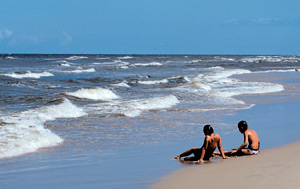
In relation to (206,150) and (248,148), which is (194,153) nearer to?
(206,150)

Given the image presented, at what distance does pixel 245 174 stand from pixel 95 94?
1617 centimetres

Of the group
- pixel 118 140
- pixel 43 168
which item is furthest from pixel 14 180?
pixel 118 140

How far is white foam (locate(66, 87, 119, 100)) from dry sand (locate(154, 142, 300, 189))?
14202mm

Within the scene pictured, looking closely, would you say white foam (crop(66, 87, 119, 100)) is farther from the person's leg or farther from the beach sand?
the person's leg

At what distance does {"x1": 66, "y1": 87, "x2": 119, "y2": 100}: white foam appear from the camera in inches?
817

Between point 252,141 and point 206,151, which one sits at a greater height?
point 252,141

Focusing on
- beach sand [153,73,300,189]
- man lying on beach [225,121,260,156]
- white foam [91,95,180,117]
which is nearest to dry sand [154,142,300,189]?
beach sand [153,73,300,189]

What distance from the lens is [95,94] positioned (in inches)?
843

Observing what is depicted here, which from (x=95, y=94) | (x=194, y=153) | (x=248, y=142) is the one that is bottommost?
(x=95, y=94)

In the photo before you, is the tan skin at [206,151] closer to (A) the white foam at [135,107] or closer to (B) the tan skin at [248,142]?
(B) the tan skin at [248,142]

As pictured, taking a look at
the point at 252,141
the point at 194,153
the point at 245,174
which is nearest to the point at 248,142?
the point at 252,141

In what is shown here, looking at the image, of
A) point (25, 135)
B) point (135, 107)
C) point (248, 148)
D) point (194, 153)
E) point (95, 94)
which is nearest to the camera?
point (194, 153)

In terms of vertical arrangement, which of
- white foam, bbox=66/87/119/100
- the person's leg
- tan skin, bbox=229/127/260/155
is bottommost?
white foam, bbox=66/87/119/100

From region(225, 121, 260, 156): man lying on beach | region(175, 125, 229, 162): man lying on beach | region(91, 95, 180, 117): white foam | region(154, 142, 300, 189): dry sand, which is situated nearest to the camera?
region(154, 142, 300, 189): dry sand
